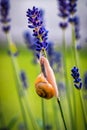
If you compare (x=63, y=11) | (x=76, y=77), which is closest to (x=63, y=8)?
(x=63, y=11)

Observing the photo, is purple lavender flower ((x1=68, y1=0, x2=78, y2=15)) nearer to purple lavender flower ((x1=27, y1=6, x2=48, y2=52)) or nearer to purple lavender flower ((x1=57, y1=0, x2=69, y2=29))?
purple lavender flower ((x1=57, y1=0, x2=69, y2=29))

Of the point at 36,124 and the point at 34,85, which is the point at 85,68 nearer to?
the point at 34,85

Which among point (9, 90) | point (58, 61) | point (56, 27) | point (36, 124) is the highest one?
point (56, 27)

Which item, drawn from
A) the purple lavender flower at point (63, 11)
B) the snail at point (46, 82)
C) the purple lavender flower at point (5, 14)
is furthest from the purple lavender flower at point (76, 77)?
the purple lavender flower at point (5, 14)

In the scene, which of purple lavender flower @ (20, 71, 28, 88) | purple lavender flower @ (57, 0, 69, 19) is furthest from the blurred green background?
purple lavender flower @ (57, 0, 69, 19)

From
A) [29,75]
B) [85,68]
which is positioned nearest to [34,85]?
[29,75]
